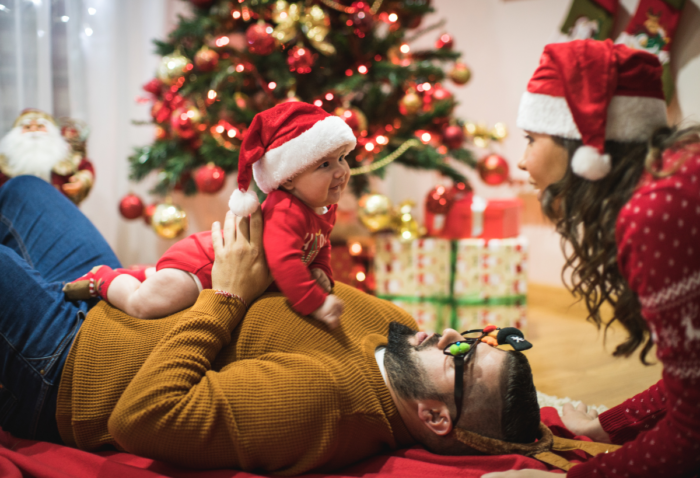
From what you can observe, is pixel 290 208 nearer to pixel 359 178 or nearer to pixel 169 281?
pixel 169 281

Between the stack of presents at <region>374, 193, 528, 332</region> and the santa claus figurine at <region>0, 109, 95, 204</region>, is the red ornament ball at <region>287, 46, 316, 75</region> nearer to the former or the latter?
the stack of presents at <region>374, 193, 528, 332</region>

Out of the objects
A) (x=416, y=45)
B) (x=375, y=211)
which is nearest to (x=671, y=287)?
(x=375, y=211)

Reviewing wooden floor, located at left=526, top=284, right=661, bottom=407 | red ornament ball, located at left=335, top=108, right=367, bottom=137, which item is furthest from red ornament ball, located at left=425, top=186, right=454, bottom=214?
wooden floor, located at left=526, top=284, right=661, bottom=407

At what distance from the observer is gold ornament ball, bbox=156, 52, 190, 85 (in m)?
2.46

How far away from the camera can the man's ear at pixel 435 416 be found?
42.9 inches

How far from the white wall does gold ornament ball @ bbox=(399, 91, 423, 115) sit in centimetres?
64

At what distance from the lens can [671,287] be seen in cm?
79

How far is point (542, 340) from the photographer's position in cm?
259

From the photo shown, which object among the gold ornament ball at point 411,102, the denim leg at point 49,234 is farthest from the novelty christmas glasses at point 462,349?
the gold ornament ball at point 411,102

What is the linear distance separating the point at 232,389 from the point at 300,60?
5.62 feet

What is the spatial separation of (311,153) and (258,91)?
1.67 meters

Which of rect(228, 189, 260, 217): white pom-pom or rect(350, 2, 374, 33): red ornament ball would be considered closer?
rect(228, 189, 260, 217): white pom-pom

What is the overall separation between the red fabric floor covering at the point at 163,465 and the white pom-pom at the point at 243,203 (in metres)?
0.54

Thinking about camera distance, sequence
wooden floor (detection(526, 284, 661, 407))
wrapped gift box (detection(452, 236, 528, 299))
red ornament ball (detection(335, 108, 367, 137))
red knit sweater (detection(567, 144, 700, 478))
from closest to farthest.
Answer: red knit sweater (detection(567, 144, 700, 478)), wooden floor (detection(526, 284, 661, 407)), red ornament ball (detection(335, 108, 367, 137)), wrapped gift box (detection(452, 236, 528, 299))
